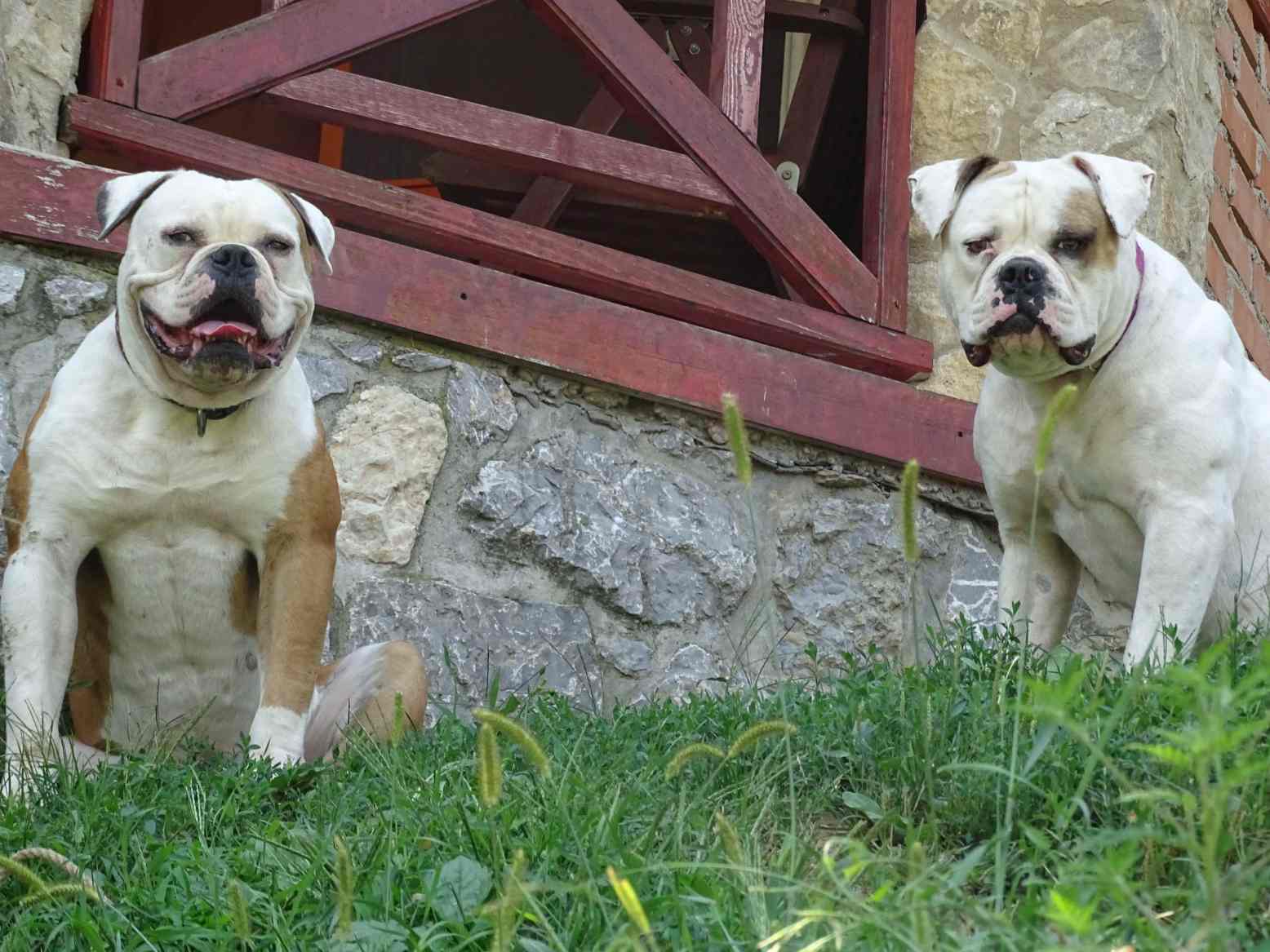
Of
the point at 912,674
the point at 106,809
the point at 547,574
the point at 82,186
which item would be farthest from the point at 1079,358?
the point at 82,186

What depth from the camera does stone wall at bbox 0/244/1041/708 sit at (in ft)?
17.5

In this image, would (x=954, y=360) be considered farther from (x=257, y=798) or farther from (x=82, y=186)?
(x=257, y=798)

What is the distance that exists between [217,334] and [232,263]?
0.58 ft

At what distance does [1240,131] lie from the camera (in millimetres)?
7902

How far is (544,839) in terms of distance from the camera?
115 inches

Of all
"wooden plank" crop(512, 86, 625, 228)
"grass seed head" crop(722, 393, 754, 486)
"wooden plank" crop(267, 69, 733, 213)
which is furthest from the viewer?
"wooden plank" crop(512, 86, 625, 228)

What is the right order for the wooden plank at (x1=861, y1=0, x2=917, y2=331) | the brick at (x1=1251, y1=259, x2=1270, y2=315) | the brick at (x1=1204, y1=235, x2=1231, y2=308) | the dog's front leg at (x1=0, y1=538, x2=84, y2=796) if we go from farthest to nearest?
the brick at (x1=1251, y1=259, x2=1270, y2=315) < the brick at (x1=1204, y1=235, x2=1231, y2=308) < the wooden plank at (x1=861, y1=0, x2=917, y2=331) < the dog's front leg at (x1=0, y1=538, x2=84, y2=796)

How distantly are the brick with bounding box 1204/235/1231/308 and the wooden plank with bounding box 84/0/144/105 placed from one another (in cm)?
425

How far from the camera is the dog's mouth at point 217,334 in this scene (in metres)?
4.26

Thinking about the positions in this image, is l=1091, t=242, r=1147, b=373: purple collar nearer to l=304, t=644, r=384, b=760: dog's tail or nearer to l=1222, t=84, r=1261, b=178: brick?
l=304, t=644, r=384, b=760: dog's tail

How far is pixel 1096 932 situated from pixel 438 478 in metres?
3.75

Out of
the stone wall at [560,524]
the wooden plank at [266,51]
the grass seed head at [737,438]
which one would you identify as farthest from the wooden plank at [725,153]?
the grass seed head at [737,438]

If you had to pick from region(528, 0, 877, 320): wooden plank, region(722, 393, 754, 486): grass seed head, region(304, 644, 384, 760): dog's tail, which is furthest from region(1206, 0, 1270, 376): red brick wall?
region(722, 393, 754, 486): grass seed head

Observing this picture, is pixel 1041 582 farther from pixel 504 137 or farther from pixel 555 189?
pixel 555 189
